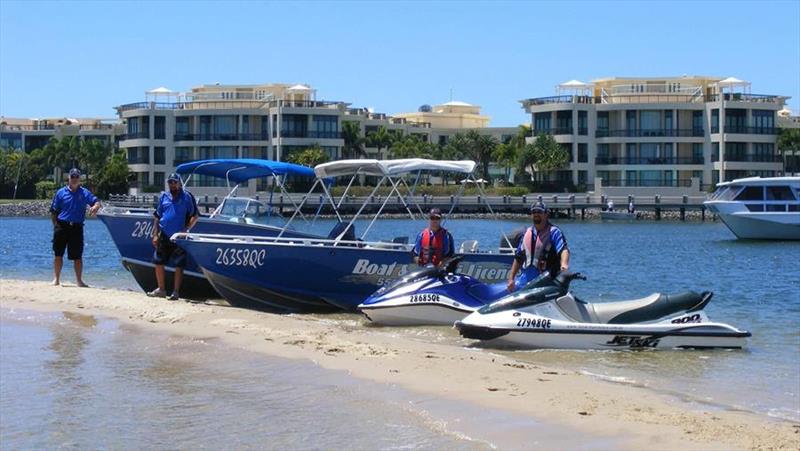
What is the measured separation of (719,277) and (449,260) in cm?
1758

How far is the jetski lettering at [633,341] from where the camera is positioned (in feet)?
47.8

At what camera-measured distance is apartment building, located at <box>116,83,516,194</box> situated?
315 ft

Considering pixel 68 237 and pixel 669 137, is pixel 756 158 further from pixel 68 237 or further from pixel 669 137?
pixel 68 237

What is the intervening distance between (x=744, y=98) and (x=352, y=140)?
3494 cm

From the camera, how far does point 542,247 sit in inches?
590

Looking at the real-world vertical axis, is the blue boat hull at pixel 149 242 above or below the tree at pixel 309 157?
below

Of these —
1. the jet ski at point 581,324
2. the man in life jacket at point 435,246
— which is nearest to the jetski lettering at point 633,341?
the jet ski at point 581,324

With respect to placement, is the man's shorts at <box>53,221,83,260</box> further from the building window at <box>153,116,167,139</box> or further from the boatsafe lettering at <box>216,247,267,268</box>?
the building window at <box>153,116,167,139</box>

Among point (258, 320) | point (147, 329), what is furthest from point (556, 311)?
point (147, 329)

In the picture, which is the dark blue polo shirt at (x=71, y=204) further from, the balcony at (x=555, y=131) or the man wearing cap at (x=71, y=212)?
the balcony at (x=555, y=131)

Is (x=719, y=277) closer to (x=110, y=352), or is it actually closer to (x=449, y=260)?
(x=449, y=260)

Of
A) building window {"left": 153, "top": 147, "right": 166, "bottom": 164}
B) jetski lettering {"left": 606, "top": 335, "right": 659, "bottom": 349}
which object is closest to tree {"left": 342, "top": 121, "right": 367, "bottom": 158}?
building window {"left": 153, "top": 147, "right": 166, "bottom": 164}

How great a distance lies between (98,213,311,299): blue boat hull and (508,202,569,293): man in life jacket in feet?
19.6

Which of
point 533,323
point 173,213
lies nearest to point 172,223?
point 173,213
